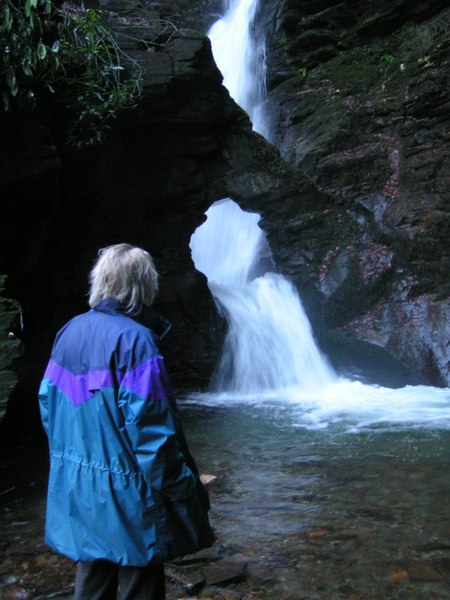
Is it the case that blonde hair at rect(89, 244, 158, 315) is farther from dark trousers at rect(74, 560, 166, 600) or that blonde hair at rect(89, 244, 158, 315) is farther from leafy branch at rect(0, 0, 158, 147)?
leafy branch at rect(0, 0, 158, 147)

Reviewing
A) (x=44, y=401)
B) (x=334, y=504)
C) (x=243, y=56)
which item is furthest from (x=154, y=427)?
(x=243, y=56)

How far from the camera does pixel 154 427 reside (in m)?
1.99

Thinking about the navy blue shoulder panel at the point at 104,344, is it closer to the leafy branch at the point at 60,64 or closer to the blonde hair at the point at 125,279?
the blonde hair at the point at 125,279

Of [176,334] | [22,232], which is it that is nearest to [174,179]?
[176,334]

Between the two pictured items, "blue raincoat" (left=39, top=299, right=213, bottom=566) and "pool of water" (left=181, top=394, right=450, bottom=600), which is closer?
"blue raincoat" (left=39, top=299, right=213, bottom=566)

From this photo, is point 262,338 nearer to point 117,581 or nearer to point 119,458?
point 117,581

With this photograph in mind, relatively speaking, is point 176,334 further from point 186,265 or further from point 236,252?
point 236,252

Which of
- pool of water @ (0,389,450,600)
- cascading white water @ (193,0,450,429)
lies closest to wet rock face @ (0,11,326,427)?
cascading white water @ (193,0,450,429)

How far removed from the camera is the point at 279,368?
37.4ft

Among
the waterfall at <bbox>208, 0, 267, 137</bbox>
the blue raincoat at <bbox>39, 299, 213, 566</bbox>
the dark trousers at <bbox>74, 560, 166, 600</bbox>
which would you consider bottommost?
the dark trousers at <bbox>74, 560, 166, 600</bbox>

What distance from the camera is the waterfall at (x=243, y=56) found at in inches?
690

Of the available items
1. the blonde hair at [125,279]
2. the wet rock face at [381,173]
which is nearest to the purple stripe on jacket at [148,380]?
the blonde hair at [125,279]

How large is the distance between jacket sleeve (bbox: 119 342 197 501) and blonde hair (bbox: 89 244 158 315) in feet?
1.14

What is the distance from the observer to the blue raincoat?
1.99 m
